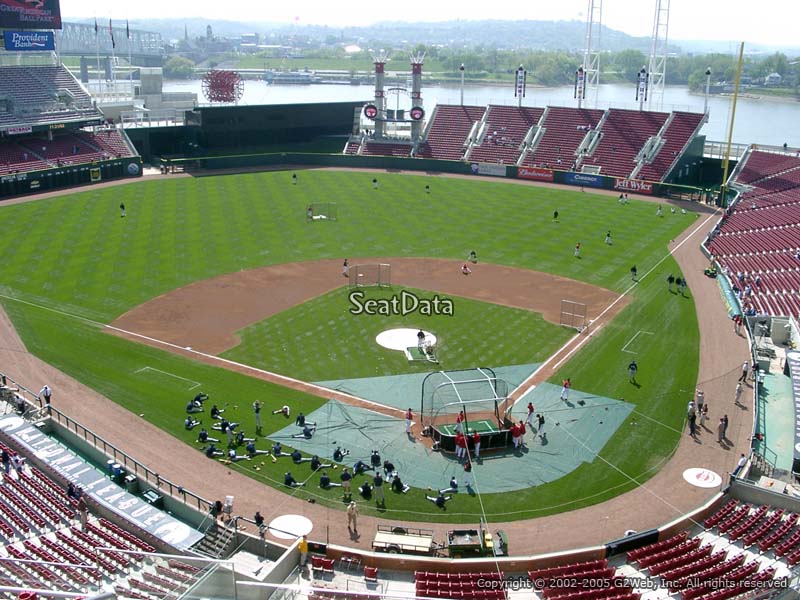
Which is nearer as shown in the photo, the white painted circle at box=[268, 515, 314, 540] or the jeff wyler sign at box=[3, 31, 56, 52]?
the white painted circle at box=[268, 515, 314, 540]

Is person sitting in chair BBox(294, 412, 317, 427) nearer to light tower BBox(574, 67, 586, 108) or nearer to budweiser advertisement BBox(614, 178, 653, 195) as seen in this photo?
budweiser advertisement BBox(614, 178, 653, 195)

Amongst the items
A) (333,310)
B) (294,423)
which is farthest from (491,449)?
(333,310)

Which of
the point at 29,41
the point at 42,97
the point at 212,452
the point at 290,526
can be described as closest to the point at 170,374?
the point at 212,452

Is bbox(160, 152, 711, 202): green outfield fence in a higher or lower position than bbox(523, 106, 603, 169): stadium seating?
lower

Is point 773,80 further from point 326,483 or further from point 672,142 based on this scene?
point 326,483

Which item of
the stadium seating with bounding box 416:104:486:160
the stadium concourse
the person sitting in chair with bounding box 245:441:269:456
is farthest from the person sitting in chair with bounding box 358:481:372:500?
the stadium seating with bounding box 416:104:486:160

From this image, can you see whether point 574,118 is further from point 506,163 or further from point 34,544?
A: point 34,544
